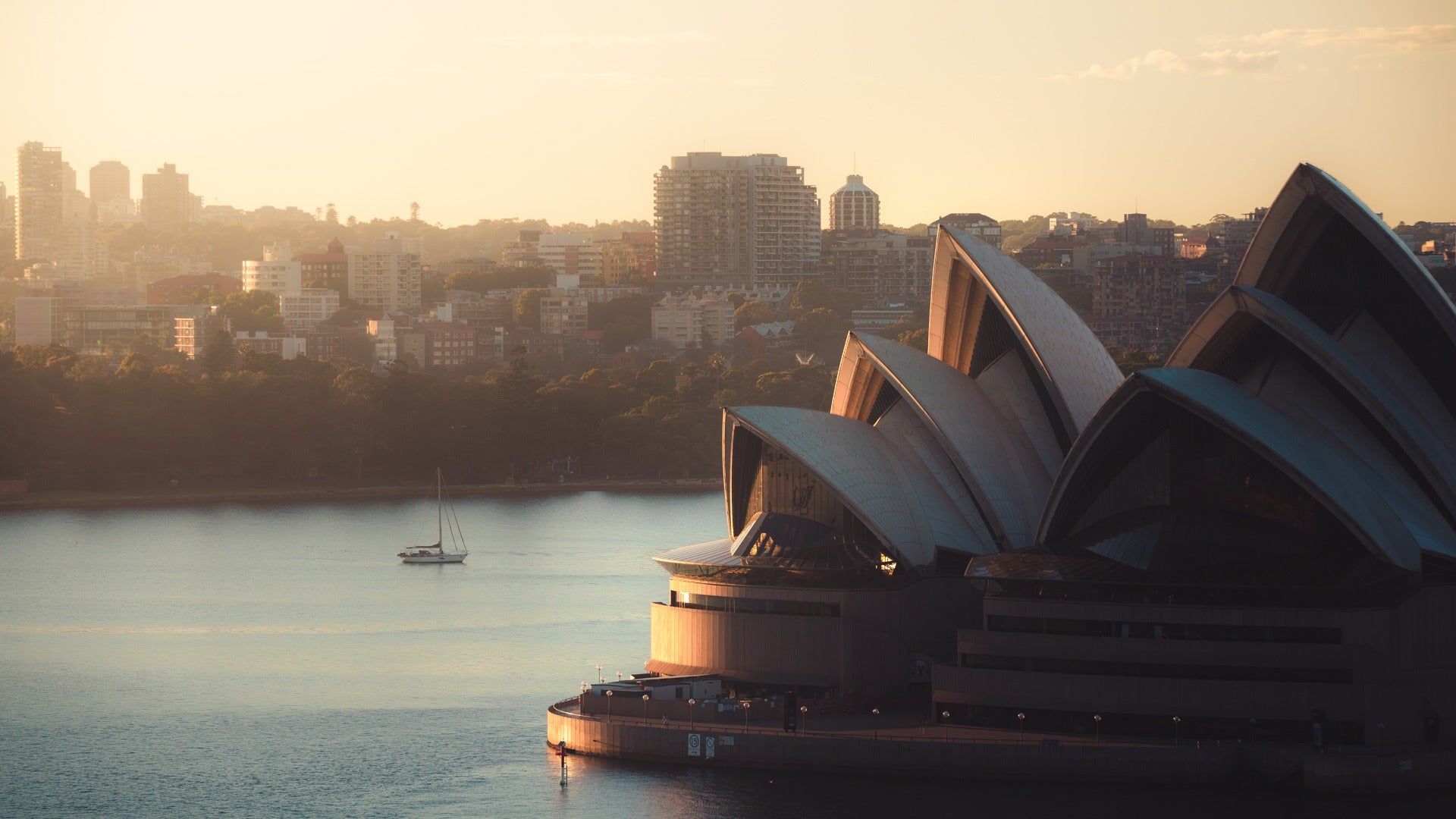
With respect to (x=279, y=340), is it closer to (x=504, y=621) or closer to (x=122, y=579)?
(x=122, y=579)

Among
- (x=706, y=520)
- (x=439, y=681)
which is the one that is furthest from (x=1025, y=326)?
(x=706, y=520)

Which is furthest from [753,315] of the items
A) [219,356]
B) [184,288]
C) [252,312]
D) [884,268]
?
[184,288]

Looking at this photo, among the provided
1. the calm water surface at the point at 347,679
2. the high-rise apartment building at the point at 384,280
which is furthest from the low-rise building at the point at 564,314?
the calm water surface at the point at 347,679

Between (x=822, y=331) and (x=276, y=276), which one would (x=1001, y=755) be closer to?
(x=822, y=331)

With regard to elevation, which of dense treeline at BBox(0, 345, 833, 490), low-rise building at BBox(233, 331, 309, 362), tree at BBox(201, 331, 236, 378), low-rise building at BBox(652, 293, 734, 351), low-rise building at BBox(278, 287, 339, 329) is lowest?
dense treeline at BBox(0, 345, 833, 490)

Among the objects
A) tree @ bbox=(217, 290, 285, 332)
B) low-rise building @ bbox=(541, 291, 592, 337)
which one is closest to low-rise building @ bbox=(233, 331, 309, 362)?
tree @ bbox=(217, 290, 285, 332)

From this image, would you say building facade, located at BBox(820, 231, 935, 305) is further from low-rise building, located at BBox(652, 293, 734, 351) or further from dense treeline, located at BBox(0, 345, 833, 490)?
dense treeline, located at BBox(0, 345, 833, 490)
